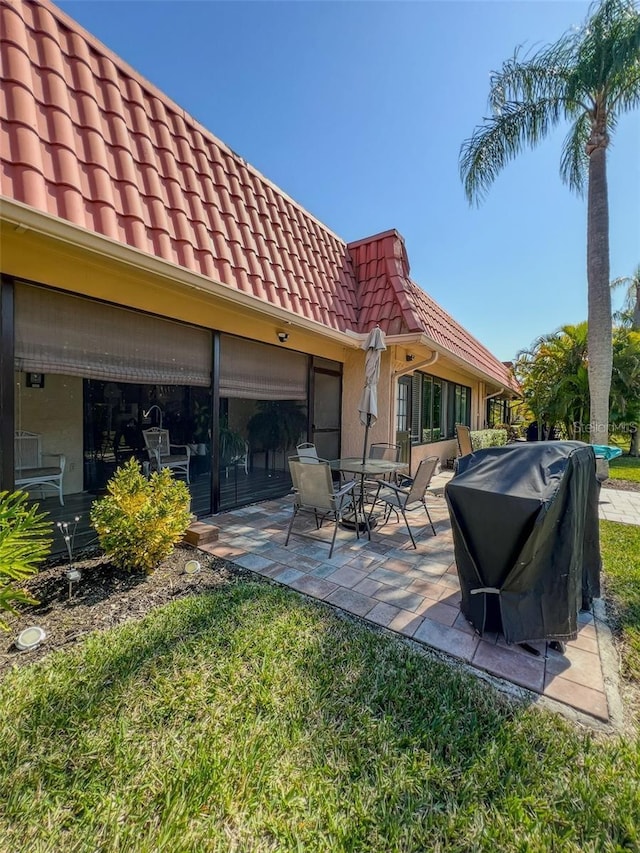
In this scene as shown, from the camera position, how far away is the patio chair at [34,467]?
494 cm

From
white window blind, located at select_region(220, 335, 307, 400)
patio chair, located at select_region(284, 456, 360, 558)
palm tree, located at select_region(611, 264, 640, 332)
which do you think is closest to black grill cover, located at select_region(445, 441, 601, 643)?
patio chair, located at select_region(284, 456, 360, 558)

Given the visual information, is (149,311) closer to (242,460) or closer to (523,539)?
(242,460)

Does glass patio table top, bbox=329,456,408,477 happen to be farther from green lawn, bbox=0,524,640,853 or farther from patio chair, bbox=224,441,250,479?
patio chair, bbox=224,441,250,479

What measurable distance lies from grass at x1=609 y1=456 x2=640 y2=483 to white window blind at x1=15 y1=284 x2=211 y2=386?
11310mm

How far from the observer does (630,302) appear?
21734 mm

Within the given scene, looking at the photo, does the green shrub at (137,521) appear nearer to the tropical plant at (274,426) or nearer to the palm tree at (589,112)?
the tropical plant at (274,426)

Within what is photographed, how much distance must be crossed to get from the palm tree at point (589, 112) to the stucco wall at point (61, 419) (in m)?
10.1

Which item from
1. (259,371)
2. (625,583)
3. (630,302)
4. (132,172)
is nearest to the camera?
A: (625,583)

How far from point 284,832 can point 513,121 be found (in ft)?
40.1

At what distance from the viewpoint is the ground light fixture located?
2566mm

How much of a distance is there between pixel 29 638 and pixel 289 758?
212 cm

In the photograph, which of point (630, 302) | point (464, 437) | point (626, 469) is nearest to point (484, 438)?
point (464, 437)

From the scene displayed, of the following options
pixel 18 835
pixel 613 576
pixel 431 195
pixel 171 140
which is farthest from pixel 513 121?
pixel 18 835

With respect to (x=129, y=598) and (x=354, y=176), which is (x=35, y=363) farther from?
(x=354, y=176)
